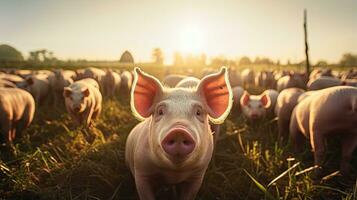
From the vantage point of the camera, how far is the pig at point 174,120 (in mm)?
2910

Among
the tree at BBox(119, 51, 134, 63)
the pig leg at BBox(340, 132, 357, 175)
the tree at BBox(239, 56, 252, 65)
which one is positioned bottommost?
the tree at BBox(239, 56, 252, 65)

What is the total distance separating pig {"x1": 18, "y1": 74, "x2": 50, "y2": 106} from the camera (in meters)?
10.6

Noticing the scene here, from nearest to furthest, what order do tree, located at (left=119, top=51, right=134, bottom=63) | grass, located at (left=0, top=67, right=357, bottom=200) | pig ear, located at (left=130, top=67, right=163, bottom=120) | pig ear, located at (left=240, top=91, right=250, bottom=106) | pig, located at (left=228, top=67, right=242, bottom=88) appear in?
1. pig ear, located at (left=130, top=67, right=163, bottom=120)
2. tree, located at (left=119, top=51, right=134, bottom=63)
3. grass, located at (left=0, top=67, right=357, bottom=200)
4. pig ear, located at (left=240, top=91, right=250, bottom=106)
5. pig, located at (left=228, top=67, right=242, bottom=88)

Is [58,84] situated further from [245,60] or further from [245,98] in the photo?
[245,60]

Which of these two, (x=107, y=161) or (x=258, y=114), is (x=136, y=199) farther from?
(x=258, y=114)

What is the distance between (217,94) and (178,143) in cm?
101

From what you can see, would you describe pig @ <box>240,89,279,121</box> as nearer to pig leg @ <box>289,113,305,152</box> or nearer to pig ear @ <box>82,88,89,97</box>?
pig leg @ <box>289,113,305,152</box>

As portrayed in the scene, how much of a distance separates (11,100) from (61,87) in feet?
20.9

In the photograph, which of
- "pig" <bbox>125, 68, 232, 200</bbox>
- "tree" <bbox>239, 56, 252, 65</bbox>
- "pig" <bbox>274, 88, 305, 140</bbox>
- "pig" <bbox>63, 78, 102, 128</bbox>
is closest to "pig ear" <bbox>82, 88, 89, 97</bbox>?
"pig" <bbox>63, 78, 102, 128</bbox>

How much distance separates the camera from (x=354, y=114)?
14.6 ft

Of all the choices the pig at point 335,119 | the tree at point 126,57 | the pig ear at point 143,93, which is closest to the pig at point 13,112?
the tree at point 126,57

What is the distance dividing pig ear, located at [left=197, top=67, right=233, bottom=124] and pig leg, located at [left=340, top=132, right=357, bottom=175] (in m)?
2.40

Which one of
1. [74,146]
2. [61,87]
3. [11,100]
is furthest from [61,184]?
[61,87]

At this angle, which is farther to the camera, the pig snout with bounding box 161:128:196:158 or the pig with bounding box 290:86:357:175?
the pig with bounding box 290:86:357:175
